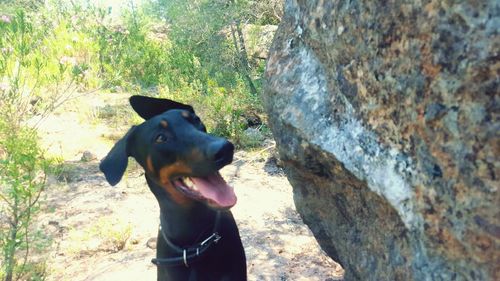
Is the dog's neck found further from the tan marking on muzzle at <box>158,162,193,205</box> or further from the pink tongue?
the pink tongue

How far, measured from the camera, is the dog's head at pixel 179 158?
7.38ft

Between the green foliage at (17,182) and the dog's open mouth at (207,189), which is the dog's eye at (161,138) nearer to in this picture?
the dog's open mouth at (207,189)

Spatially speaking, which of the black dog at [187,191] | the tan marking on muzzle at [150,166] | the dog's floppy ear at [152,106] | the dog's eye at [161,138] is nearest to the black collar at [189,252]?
the black dog at [187,191]

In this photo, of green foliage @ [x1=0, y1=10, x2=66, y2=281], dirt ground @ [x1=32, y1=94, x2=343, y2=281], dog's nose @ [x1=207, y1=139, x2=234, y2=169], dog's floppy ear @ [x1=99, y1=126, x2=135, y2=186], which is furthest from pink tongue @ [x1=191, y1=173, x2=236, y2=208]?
dirt ground @ [x1=32, y1=94, x2=343, y2=281]

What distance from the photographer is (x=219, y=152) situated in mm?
2199

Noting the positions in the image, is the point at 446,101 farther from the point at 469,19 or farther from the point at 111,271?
the point at 111,271

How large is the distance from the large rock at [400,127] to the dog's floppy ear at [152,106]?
26.0 inches

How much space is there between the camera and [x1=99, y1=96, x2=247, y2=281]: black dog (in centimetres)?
229

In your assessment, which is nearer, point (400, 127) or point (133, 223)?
point (400, 127)

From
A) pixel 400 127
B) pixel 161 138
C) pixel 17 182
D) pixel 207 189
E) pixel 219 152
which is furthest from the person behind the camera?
pixel 17 182

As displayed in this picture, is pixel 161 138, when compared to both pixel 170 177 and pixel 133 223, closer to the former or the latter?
pixel 170 177

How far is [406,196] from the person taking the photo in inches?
65.5

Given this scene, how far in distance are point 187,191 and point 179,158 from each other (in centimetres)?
17

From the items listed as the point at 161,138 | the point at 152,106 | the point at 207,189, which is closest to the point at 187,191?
the point at 207,189
